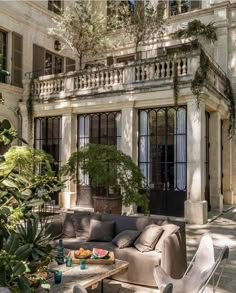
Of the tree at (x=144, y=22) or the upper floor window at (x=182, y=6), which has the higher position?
the upper floor window at (x=182, y=6)

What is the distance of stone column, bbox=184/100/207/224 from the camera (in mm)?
9344

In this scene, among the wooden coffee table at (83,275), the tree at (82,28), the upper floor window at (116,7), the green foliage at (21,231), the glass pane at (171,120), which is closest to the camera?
the green foliage at (21,231)

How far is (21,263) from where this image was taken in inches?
61.1

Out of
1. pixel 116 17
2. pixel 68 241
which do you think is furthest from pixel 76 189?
pixel 116 17

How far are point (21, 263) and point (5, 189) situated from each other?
436mm

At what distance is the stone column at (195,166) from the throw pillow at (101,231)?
4.16 metres

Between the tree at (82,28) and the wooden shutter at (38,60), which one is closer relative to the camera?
the tree at (82,28)

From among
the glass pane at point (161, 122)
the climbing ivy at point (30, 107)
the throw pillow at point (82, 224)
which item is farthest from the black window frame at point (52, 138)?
the throw pillow at point (82, 224)

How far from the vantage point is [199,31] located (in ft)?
41.7

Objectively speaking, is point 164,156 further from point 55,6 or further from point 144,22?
point 55,6

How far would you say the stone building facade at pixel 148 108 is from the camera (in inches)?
386

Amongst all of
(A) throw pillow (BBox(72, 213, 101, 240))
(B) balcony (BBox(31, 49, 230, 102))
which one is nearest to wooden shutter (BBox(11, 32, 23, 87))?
(B) balcony (BBox(31, 49, 230, 102))

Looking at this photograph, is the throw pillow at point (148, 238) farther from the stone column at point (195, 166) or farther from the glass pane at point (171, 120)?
the glass pane at point (171, 120)

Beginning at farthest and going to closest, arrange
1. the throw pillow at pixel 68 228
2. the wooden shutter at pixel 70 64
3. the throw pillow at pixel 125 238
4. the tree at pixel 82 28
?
1. the wooden shutter at pixel 70 64
2. the tree at pixel 82 28
3. the throw pillow at pixel 68 228
4. the throw pillow at pixel 125 238
